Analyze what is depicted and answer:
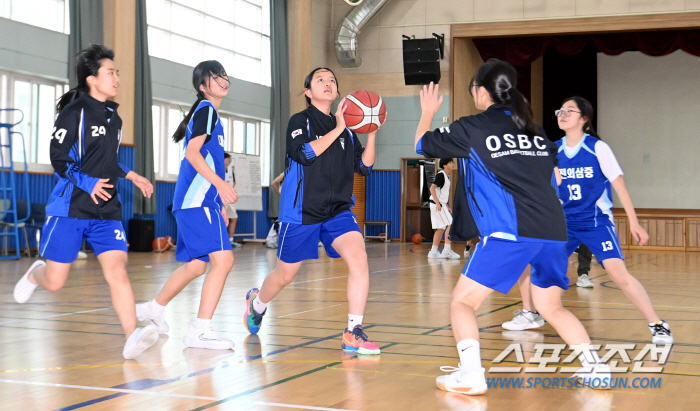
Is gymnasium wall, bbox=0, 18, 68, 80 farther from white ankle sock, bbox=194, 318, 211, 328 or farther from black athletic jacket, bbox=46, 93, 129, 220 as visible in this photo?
white ankle sock, bbox=194, 318, 211, 328

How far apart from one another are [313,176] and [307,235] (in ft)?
1.09

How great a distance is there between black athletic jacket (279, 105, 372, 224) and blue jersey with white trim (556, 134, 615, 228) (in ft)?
4.95

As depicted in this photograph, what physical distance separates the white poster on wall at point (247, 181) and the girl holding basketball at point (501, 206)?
1338 cm

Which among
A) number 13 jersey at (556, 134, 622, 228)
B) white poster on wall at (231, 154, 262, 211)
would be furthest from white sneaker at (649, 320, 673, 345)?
white poster on wall at (231, 154, 262, 211)

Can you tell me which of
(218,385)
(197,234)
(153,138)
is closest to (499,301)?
(197,234)

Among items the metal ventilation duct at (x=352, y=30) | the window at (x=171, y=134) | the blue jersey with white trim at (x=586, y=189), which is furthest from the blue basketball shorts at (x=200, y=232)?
the metal ventilation duct at (x=352, y=30)

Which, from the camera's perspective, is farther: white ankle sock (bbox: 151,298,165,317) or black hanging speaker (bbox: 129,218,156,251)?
black hanging speaker (bbox: 129,218,156,251)

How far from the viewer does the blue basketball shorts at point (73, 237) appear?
386 cm

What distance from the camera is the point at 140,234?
13766 mm

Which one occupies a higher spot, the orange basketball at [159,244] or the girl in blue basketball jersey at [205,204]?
the girl in blue basketball jersey at [205,204]

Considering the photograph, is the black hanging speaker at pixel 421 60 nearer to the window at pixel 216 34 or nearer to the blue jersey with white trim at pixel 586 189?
the window at pixel 216 34

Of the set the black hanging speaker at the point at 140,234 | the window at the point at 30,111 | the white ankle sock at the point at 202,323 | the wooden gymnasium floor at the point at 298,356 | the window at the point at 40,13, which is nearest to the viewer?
the wooden gymnasium floor at the point at 298,356

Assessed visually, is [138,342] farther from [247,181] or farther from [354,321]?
[247,181]

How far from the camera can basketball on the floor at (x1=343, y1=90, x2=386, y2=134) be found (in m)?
4.45
